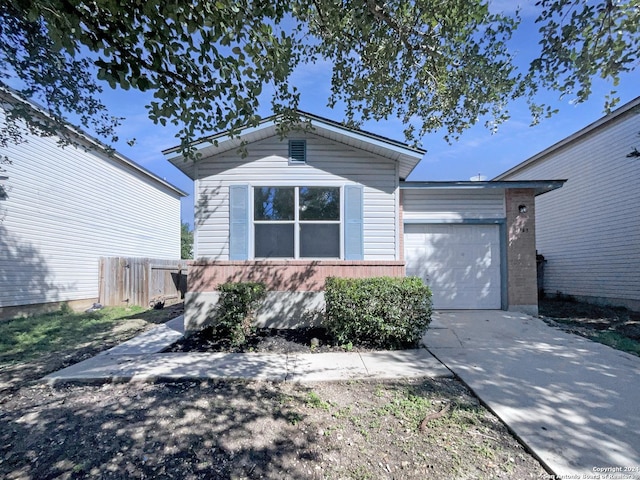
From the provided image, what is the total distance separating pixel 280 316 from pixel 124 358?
2.79 meters

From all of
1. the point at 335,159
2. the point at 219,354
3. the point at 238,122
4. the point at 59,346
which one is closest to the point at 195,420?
the point at 219,354

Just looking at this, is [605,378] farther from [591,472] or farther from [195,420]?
[195,420]

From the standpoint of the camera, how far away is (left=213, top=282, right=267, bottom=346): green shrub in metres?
5.39

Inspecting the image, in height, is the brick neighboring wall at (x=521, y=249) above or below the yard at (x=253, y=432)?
above

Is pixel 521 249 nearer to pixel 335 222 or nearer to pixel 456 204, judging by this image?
pixel 456 204

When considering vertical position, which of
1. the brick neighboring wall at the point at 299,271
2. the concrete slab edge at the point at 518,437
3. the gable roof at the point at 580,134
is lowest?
the concrete slab edge at the point at 518,437

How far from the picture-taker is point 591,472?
2277 millimetres

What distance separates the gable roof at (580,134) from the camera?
8219 mm

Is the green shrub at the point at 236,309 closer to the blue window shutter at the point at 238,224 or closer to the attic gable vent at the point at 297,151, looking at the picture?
the blue window shutter at the point at 238,224

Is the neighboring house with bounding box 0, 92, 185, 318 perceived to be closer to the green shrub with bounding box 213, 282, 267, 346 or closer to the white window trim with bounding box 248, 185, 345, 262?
the white window trim with bounding box 248, 185, 345, 262

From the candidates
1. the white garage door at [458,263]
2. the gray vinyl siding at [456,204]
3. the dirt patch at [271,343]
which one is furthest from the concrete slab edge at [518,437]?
the gray vinyl siding at [456,204]

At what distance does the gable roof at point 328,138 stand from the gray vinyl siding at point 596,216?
21.7ft

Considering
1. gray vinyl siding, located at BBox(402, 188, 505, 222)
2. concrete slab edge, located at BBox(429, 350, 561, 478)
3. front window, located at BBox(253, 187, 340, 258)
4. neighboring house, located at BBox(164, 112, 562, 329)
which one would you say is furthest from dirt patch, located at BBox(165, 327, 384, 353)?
gray vinyl siding, located at BBox(402, 188, 505, 222)

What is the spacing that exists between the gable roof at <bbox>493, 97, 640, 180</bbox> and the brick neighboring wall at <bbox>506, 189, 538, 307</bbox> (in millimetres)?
3146
